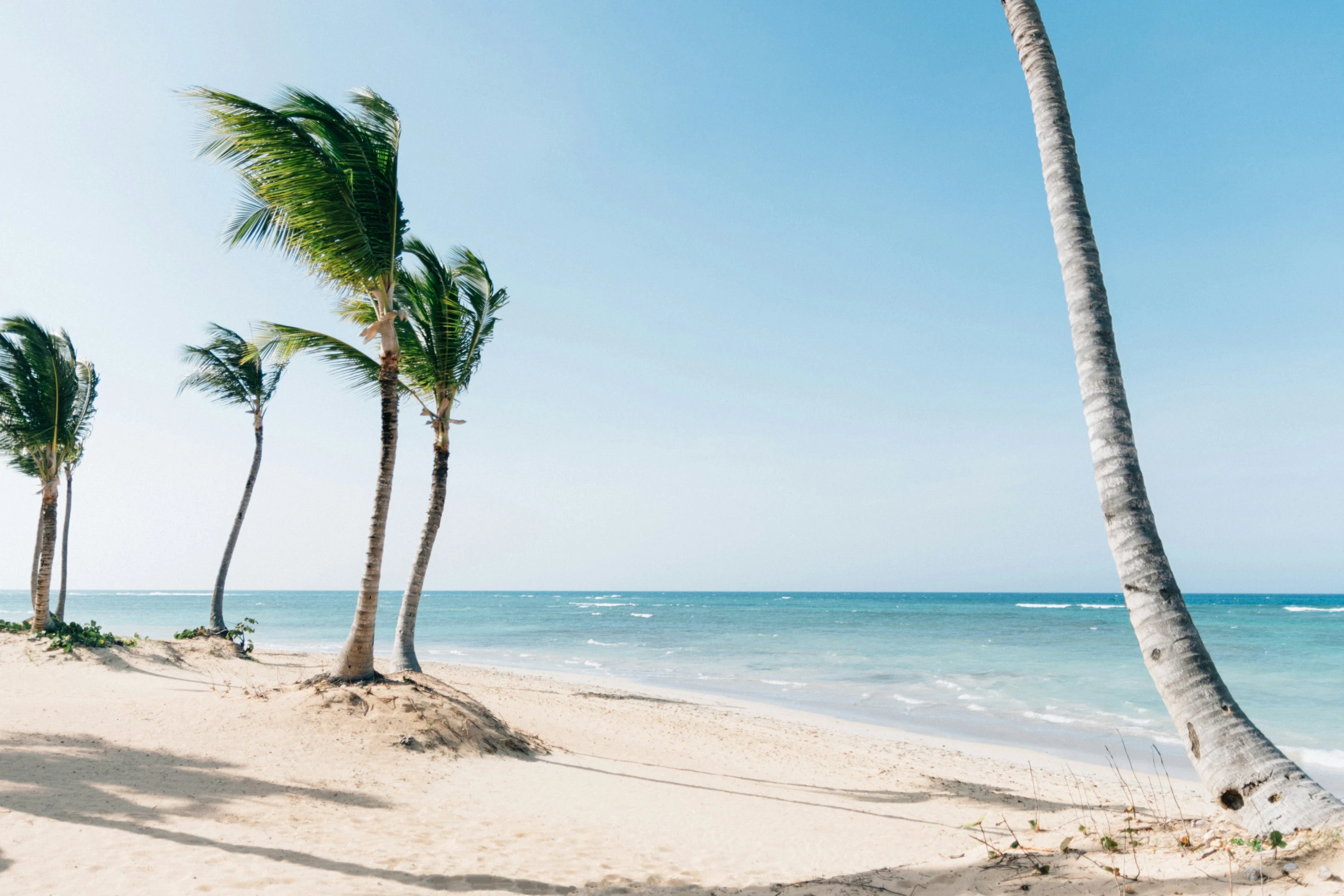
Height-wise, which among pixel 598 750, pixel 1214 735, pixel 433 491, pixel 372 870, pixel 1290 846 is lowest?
pixel 598 750

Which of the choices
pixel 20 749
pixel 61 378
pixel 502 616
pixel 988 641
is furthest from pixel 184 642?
pixel 502 616

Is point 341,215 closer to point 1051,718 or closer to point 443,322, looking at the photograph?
point 443,322

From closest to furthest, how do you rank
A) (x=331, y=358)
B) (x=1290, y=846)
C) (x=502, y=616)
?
(x=1290, y=846), (x=331, y=358), (x=502, y=616)

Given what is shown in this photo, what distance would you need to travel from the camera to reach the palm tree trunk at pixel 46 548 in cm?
1488

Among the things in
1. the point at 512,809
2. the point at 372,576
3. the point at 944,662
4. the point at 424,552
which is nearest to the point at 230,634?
the point at 424,552

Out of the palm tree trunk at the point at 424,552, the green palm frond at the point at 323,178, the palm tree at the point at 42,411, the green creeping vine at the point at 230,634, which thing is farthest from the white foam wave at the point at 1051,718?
the palm tree at the point at 42,411

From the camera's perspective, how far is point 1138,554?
3.99m

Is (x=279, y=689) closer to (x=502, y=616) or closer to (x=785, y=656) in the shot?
(x=785, y=656)

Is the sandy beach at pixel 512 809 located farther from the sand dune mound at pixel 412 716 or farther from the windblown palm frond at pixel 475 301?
the windblown palm frond at pixel 475 301

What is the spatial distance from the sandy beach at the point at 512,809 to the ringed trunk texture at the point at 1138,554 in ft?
0.86

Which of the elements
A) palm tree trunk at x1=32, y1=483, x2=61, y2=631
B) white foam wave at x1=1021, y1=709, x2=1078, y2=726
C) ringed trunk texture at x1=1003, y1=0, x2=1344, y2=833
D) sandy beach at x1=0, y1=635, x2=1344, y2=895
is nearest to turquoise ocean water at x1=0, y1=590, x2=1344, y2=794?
white foam wave at x1=1021, y1=709, x2=1078, y2=726

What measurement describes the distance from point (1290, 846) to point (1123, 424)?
2187 mm

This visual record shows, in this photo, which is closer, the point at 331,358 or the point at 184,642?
the point at 331,358

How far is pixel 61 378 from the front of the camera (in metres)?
15.1
